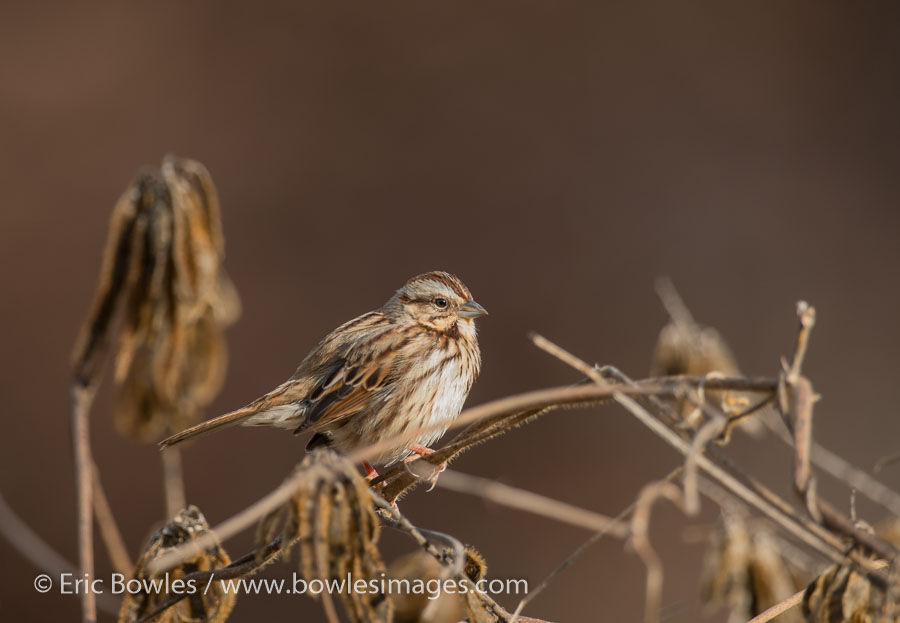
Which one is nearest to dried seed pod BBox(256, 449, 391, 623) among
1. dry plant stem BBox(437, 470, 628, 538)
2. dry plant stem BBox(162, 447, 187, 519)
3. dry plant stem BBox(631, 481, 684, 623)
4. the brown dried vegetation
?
the brown dried vegetation

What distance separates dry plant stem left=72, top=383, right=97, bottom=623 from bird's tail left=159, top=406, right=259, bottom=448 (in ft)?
0.94

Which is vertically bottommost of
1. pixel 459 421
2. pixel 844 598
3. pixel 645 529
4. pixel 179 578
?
pixel 179 578

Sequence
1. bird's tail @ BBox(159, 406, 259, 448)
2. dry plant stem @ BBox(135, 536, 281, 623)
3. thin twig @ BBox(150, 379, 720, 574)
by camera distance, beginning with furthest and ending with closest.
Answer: bird's tail @ BBox(159, 406, 259, 448), dry plant stem @ BBox(135, 536, 281, 623), thin twig @ BBox(150, 379, 720, 574)

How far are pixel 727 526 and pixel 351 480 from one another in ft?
4.37

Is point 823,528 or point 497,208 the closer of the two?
point 823,528

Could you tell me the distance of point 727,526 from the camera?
2.40 m

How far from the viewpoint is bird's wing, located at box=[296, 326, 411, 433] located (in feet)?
9.98

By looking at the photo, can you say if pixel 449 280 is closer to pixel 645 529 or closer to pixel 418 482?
pixel 418 482

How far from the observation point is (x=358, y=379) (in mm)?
3125

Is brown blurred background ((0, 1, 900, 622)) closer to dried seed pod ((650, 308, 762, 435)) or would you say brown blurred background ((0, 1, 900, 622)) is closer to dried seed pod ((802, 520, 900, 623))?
dried seed pod ((650, 308, 762, 435))

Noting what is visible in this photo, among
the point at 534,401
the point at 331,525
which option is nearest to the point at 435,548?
the point at 331,525

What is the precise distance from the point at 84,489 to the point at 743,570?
1.62 meters

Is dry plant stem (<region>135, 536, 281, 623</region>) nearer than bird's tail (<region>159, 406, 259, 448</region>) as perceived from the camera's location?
Yes

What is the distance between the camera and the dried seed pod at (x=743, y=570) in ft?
7.84
